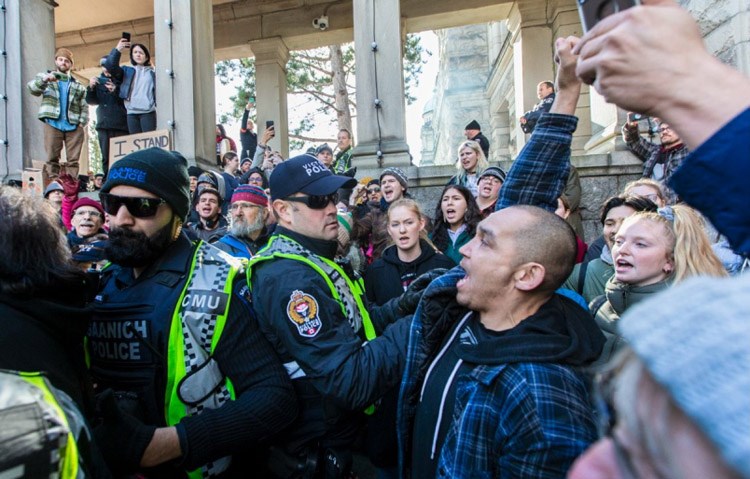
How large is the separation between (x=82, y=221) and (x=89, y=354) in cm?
311

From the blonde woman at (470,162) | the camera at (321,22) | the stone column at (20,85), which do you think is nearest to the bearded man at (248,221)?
the blonde woman at (470,162)

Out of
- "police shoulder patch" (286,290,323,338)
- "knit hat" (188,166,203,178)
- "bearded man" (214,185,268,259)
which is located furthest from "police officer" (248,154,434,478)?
"knit hat" (188,166,203,178)

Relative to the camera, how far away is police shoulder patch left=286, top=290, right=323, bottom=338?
1893 mm

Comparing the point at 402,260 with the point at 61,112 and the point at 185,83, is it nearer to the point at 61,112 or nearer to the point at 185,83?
the point at 185,83

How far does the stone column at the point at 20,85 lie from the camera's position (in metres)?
9.39

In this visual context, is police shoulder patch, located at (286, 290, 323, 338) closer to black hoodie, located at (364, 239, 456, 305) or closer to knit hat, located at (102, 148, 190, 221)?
knit hat, located at (102, 148, 190, 221)

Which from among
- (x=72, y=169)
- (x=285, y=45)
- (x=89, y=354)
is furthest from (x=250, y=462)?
(x=285, y=45)

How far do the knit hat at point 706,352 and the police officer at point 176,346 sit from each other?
161 centimetres

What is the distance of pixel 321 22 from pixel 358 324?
40.2 ft

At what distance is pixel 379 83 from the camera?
837 centimetres

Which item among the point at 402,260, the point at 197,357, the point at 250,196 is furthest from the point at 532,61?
the point at 197,357

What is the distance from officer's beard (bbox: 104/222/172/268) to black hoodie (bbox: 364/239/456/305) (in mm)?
2161

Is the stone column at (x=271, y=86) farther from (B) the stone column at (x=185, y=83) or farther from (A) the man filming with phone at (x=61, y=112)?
(A) the man filming with phone at (x=61, y=112)

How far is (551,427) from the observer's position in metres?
1.41
